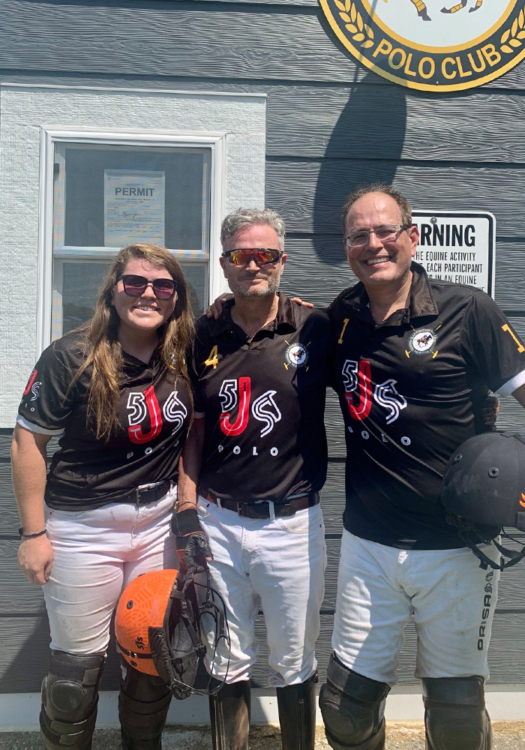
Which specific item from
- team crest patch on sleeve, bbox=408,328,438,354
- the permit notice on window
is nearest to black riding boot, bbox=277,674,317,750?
team crest patch on sleeve, bbox=408,328,438,354

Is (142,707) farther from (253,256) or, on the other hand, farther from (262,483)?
(253,256)

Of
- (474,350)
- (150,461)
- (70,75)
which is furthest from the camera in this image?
(70,75)

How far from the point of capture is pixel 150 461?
2145 mm

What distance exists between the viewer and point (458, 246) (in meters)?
2.68

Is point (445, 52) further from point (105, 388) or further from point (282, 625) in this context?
point (282, 625)

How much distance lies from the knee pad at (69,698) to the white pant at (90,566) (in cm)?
4

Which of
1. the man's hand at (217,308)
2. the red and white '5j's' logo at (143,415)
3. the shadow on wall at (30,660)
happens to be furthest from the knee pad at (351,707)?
the man's hand at (217,308)

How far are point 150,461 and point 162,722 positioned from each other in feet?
3.18

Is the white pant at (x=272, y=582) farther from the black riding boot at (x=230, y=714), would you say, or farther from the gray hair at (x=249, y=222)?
the gray hair at (x=249, y=222)

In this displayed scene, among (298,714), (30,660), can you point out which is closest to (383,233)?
(298,714)

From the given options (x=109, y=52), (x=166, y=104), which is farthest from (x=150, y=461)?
(x=109, y=52)

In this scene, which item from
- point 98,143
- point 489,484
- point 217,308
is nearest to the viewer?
point 489,484

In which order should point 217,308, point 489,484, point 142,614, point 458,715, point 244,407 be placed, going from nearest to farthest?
point 489,484
point 458,715
point 142,614
point 244,407
point 217,308

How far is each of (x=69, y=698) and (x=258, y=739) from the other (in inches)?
38.6
